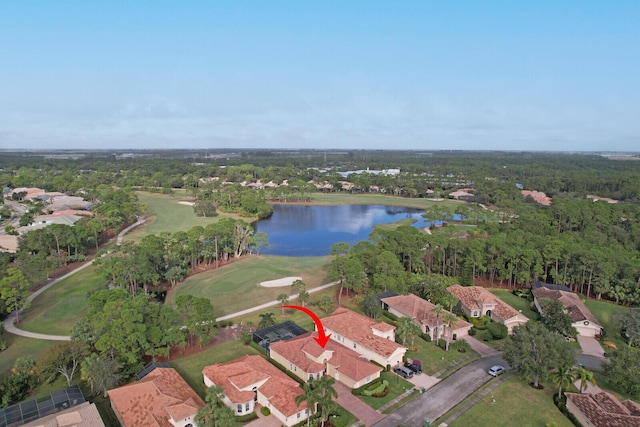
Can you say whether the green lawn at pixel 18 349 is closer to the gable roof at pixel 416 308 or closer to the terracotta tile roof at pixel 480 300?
the gable roof at pixel 416 308

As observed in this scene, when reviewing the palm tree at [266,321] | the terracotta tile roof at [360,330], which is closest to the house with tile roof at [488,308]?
the terracotta tile roof at [360,330]

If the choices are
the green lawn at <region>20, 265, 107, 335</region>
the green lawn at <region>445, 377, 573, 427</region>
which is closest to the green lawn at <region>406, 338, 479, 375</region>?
the green lawn at <region>445, 377, 573, 427</region>

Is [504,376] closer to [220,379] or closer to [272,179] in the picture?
[220,379]

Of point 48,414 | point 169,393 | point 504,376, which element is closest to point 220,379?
point 169,393

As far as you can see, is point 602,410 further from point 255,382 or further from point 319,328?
point 255,382

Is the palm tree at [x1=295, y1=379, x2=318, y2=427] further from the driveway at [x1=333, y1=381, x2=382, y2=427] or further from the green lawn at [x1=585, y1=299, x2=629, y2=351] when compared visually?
the green lawn at [x1=585, y1=299, x2=629, y2=351]

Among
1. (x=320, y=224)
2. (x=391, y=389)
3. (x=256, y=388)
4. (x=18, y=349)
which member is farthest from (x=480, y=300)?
(x=320, y=224)
